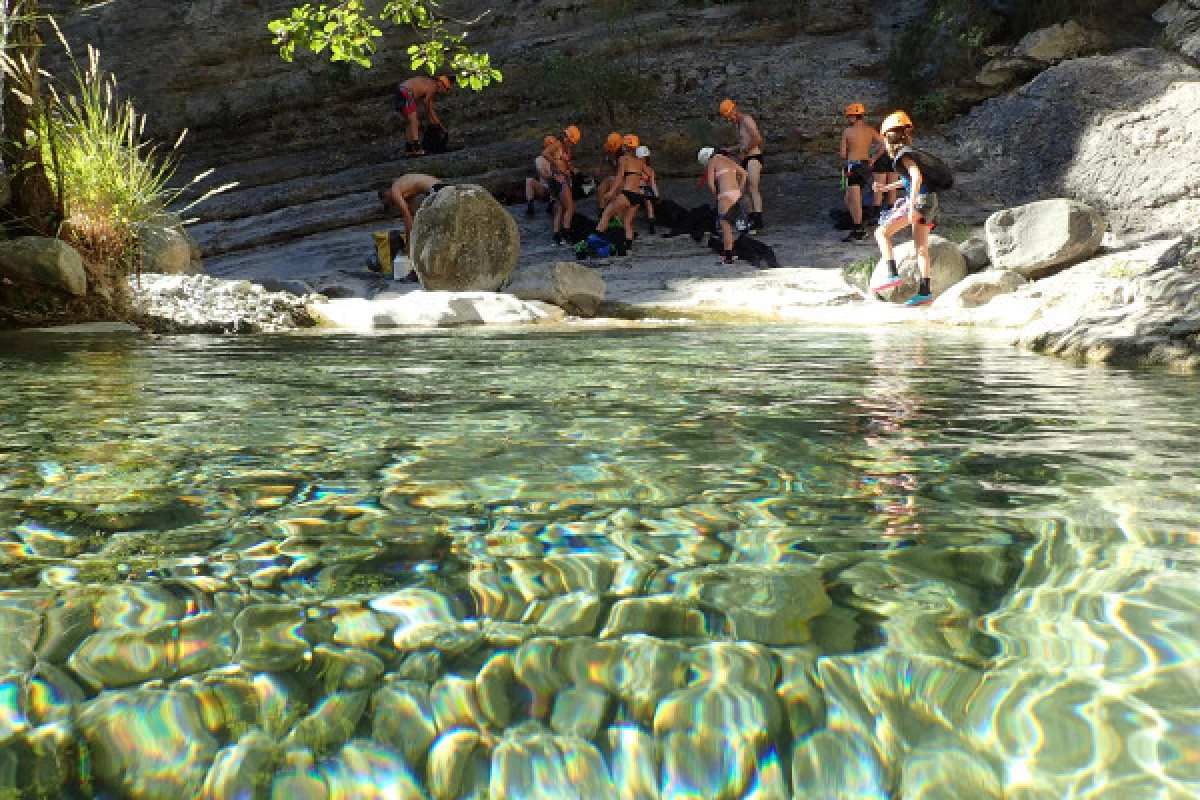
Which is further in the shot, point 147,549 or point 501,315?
point 501,315

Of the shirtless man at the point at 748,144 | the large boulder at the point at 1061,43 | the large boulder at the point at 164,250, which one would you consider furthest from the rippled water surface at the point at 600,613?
the large boulder at the point at 1061,43

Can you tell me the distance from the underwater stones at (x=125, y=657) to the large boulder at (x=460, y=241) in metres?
9.80

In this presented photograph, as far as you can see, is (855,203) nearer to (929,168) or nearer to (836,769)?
(929,168)

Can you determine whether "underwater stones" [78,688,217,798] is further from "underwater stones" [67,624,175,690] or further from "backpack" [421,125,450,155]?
"backpack" [421,125,450,155]

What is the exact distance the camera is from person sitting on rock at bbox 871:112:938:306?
900cm

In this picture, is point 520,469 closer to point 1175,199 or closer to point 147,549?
point 147,549

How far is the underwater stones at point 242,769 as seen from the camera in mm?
1054

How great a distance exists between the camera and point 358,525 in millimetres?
1908

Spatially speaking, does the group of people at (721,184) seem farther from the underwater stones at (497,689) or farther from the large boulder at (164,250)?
the underwater stones at (497,689)

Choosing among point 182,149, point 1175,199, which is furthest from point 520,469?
point 182,149

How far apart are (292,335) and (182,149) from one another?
14.8 m

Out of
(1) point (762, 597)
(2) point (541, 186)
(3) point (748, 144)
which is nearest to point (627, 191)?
(3) point (748, 144)

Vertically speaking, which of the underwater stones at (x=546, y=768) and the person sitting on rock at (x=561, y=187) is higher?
the person sitting on rock at (x=561, y=187)

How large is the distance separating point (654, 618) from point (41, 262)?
7.72m
